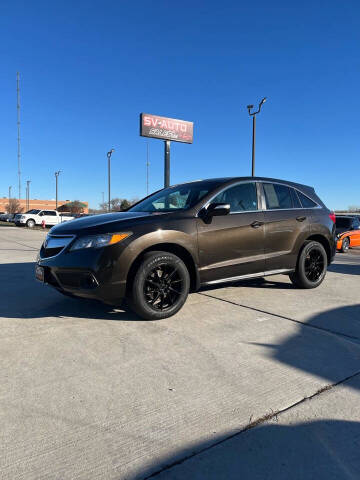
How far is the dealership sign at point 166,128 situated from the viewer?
1989 centimetres

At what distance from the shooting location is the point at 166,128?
2078 cm

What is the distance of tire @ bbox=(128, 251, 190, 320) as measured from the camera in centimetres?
364

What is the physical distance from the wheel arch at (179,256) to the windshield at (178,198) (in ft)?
1.81

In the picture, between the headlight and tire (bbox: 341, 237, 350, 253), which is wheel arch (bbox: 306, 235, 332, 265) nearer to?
the headlight

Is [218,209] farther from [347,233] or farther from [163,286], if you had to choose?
[347,233]

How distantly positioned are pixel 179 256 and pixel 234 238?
0.79m

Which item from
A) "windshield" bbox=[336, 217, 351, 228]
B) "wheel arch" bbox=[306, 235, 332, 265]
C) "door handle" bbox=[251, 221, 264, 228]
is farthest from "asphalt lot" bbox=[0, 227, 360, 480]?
"windshield" bbox=[336, 217, 351, 228]

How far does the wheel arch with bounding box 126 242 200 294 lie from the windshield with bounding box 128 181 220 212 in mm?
552

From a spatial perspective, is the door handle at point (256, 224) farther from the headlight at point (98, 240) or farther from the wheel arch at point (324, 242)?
the headlight at point (98, 240)

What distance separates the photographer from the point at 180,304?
3.93 meters

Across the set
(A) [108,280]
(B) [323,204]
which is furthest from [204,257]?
(B) [323,204]

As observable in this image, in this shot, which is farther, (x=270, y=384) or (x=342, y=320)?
(x=342, y=320)

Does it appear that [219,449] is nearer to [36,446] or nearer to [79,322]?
[36,446]

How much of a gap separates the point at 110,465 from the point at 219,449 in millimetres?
566
